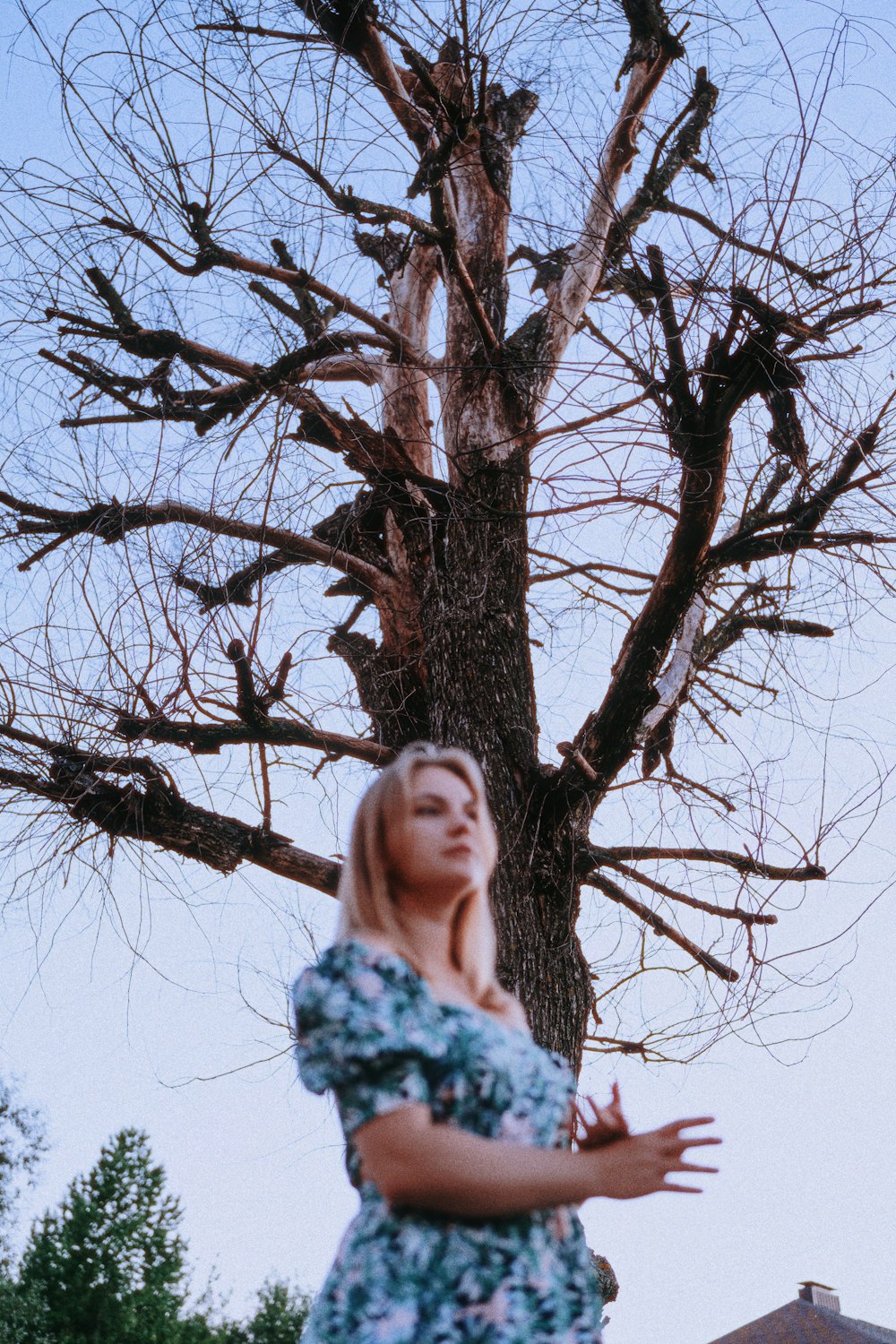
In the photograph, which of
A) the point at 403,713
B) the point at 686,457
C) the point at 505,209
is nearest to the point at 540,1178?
the point at 686,457

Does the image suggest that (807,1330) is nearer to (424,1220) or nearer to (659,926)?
(659,926)

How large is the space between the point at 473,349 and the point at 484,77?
1133 millimetres

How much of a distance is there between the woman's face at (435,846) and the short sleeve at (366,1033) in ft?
0.63

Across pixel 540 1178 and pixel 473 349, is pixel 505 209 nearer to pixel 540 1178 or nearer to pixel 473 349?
pixel 473 349

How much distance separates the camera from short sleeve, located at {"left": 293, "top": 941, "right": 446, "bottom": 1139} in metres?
1.33

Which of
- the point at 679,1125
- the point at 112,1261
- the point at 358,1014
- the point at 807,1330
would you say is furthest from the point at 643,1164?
the point at 112,1261

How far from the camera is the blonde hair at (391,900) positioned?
1.56m

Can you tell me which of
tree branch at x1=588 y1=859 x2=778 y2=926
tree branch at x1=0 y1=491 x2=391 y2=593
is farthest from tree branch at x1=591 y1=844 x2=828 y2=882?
tree branch at x1=0 y1=491 x2=391 y2=593

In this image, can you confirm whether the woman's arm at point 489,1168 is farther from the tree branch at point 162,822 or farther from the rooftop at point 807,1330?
the rooftop at point 807,1330

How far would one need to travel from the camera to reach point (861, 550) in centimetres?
343

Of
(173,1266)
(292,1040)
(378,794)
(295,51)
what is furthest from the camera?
(173,1266)

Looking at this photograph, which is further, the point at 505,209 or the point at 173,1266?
the point at 173,1266

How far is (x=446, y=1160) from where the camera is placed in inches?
50.3

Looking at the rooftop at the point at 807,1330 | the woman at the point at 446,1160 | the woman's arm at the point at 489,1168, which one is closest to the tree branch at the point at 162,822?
the woman at the point at 446,1160
